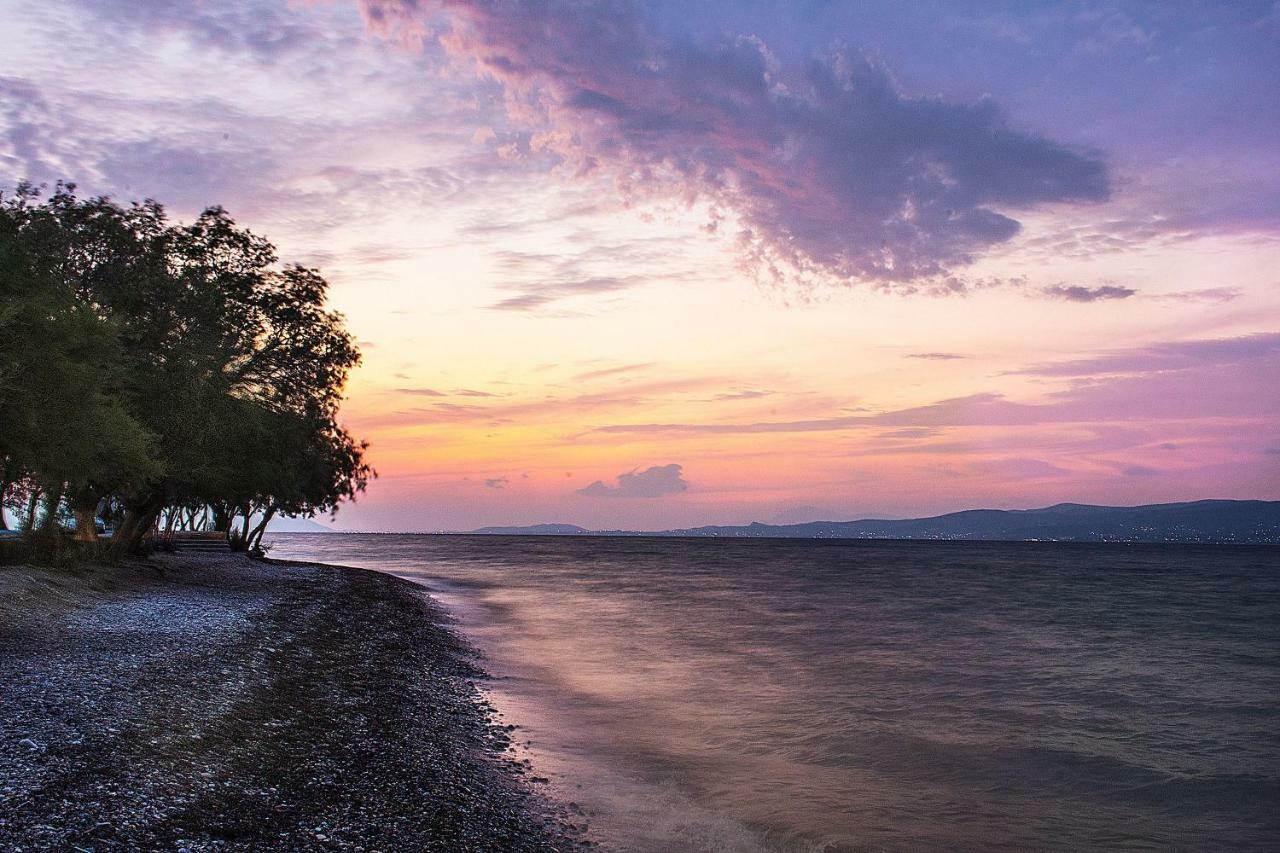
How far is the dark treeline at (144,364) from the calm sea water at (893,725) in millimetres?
14440

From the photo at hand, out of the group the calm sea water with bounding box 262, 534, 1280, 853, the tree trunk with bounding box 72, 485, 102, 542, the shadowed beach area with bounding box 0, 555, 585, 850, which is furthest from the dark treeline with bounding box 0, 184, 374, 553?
the calm sea water with bounding box 262, 534, 1280, 853

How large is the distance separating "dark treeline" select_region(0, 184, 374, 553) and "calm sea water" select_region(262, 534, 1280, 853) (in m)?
14.4

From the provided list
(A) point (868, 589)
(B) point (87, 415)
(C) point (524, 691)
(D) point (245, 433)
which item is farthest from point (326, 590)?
(A) point (868, 589)

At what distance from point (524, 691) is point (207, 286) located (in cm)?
2568

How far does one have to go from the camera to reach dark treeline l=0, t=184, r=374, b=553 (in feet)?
84.6

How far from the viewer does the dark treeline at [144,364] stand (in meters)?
25.8

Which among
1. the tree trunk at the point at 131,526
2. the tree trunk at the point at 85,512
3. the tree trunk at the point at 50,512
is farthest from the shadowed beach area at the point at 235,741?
the tree trunk at the point at 131,526

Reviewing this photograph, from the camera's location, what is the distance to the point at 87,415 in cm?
2656

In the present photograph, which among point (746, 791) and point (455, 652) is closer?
point (746, 791)

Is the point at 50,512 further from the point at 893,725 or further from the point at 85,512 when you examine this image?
the point at 893,725

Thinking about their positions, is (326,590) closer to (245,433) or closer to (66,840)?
(245,433)

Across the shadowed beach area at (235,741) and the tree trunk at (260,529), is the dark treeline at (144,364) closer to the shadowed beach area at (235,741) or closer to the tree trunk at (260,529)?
the shadowed beach area at (235,741)

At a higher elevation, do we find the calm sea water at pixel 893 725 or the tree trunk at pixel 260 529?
the tree trunk at pixel 260 529

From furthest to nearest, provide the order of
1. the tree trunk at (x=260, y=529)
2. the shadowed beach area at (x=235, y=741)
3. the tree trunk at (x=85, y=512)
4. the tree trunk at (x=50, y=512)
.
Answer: the tree trunk at (x=260, y=529) < the tree trunk at (x=85, y=512) < the tree trunk at (x=50, y=512) < the shadowed beach area at (x=235, y=741)
